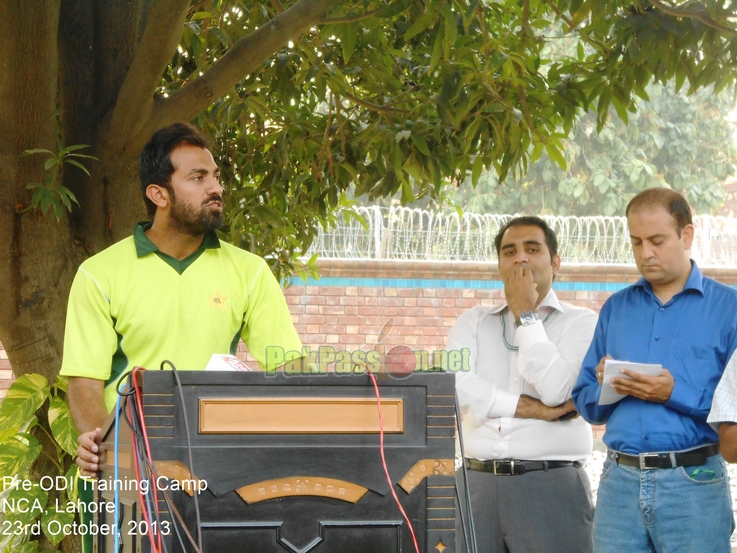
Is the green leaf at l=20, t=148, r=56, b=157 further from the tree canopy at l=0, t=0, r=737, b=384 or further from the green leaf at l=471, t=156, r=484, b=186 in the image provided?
the green leaf at l=471, t=156, r=484, b=186

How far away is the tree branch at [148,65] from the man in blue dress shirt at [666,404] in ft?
6.18

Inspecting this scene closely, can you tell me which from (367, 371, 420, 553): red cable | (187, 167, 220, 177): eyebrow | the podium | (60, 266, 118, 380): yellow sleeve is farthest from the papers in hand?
(60, 266, 118, 380): yellow sleeve

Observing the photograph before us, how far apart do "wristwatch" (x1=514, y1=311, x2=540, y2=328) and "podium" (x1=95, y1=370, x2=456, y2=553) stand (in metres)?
1.73

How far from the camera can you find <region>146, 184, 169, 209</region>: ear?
317cm

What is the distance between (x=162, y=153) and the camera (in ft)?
10.6

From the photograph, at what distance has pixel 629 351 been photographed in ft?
11.1

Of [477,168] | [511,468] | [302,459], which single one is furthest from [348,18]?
[302,459]

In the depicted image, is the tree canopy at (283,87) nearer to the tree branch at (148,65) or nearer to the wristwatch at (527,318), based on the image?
the tree branch at (148,65)

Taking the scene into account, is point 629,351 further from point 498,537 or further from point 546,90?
point 546,90

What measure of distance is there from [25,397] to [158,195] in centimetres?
153


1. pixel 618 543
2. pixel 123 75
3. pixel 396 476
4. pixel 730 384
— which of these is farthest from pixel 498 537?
pixel 123 75

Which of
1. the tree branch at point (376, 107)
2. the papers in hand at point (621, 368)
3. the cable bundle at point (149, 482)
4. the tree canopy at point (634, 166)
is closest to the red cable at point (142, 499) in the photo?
the cable bundle at point (149, 482)

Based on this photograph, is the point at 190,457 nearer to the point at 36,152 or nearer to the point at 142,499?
the point at 142,499

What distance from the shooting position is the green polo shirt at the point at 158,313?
9.53 ft
